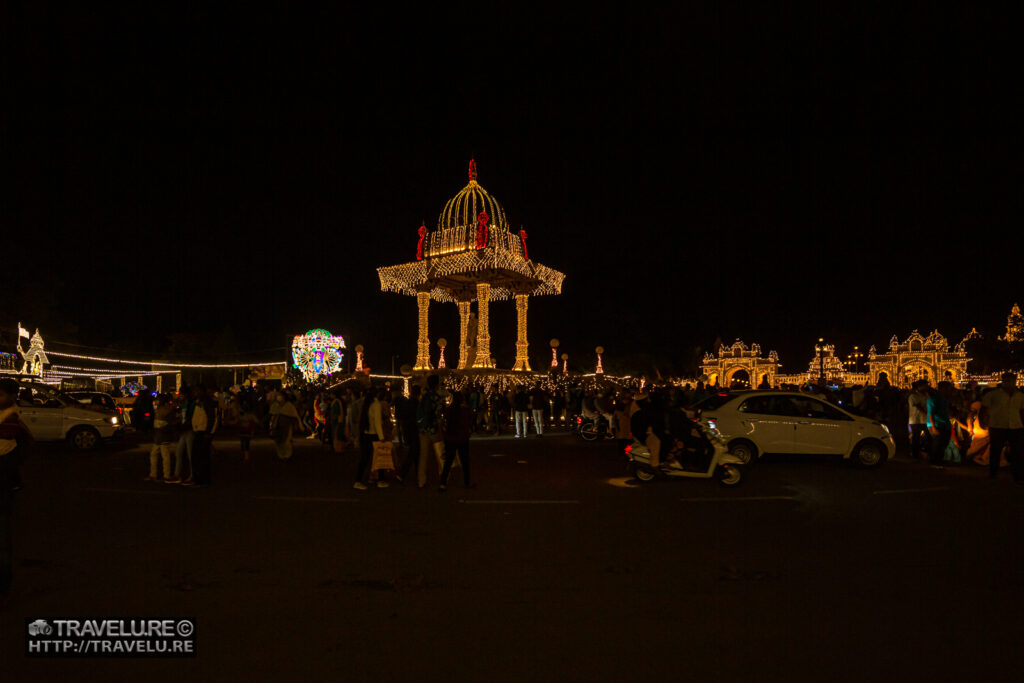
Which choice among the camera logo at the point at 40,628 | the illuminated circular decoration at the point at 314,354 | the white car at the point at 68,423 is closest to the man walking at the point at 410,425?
the camera logo at the point at 40,628

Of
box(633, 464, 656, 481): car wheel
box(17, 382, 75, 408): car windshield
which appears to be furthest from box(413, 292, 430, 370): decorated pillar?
box(633, 464, 656, 481): car wheel

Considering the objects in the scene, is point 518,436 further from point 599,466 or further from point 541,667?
point 541,667

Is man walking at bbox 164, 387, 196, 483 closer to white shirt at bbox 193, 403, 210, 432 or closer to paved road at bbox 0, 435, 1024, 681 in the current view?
white shirt at bbox 193, 403, 210, 432

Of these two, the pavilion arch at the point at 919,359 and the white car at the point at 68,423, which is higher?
the pavilion arch at the point at 919,359

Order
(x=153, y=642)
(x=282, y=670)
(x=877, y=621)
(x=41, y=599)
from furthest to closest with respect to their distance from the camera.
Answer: (x=41, y=599), (x=877, y=621), (x=153, y=642), (x=282, y=670)

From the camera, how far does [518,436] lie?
20.6m

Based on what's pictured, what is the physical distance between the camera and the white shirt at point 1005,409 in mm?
11109

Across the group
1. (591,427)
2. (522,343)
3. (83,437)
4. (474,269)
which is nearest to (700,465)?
(591,427)

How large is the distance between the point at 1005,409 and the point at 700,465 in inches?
190

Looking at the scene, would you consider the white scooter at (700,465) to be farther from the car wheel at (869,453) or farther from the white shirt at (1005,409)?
the white shirt at (1005,409)

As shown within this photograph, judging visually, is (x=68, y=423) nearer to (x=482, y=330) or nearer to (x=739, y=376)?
(x=482, y=330)

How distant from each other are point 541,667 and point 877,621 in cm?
236

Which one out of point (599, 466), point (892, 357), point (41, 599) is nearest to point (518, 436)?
point (599, 466)

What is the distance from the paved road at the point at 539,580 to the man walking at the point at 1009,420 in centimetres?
81
